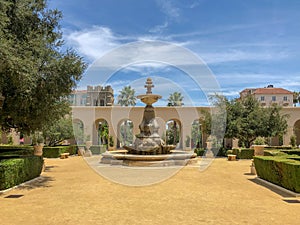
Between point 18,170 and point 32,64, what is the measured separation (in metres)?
3.81

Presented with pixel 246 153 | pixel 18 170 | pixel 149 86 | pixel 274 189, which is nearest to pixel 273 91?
pixel 246 153

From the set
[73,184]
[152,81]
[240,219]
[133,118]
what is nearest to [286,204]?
[240,219]

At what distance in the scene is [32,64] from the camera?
31.8 feet

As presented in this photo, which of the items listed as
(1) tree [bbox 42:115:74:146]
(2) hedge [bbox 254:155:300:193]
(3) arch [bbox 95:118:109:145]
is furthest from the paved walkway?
(3) arch [bbox 95:118:109:145]

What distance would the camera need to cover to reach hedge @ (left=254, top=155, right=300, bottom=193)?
8430 millimetres

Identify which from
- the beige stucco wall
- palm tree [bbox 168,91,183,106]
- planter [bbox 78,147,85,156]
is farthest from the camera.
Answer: palm tree [bbox 168,91,183,106]

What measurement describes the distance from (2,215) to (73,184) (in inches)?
157

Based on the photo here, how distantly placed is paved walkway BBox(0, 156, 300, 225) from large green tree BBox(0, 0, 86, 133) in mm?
3253

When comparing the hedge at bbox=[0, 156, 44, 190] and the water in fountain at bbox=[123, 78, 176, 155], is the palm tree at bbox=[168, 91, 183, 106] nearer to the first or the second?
the water in fountain at bbox=[123, 78, 176, 155]

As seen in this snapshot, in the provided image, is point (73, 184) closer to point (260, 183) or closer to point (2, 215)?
point (2, 215)

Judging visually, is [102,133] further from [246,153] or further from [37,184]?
[37,184]

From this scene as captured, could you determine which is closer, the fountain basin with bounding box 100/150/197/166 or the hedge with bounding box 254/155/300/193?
the hedge with bounding box 254/155/300/193

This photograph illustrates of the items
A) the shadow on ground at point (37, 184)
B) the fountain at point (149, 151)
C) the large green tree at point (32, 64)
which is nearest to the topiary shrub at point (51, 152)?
the fountain at point (149, 151)

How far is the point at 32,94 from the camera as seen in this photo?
10758 mm
